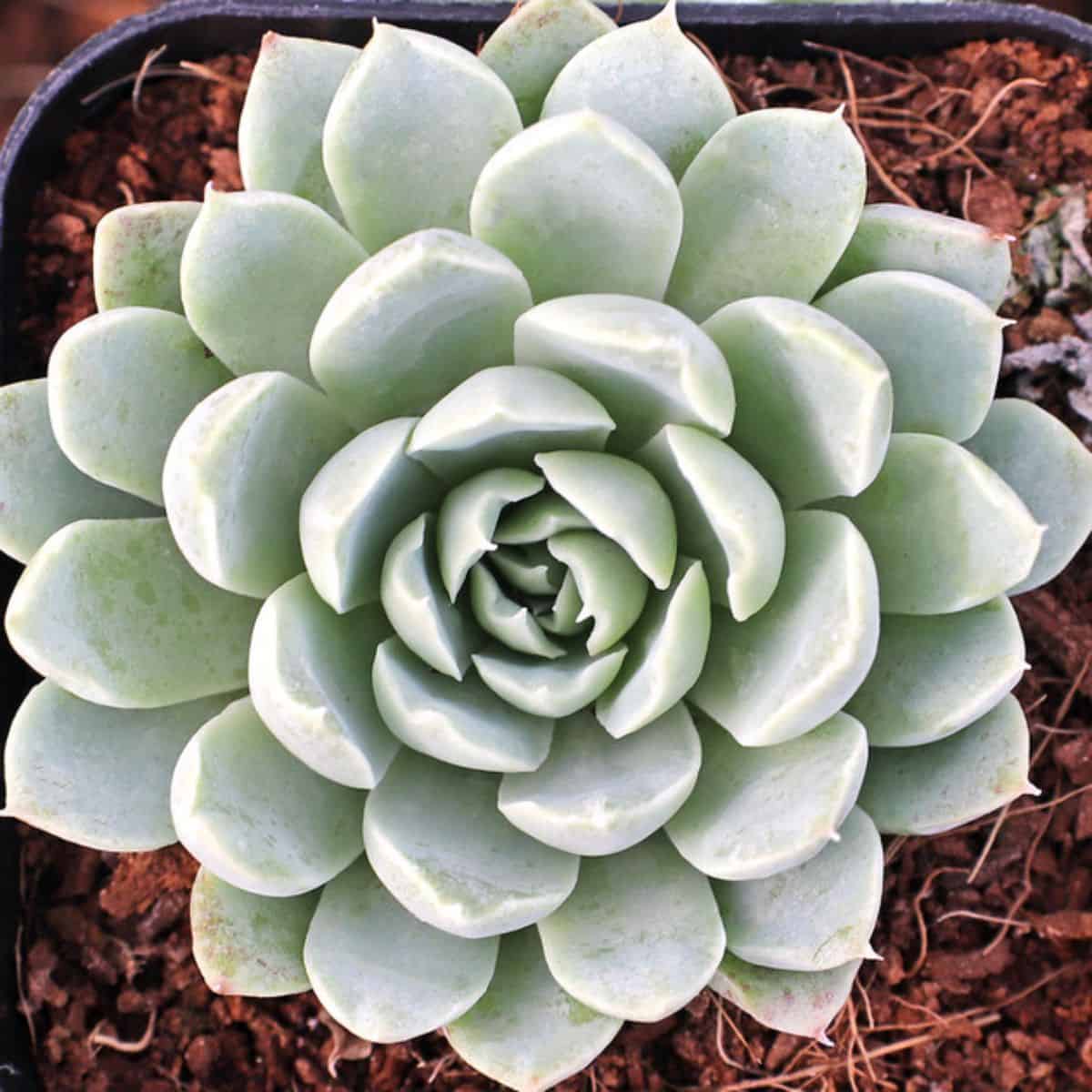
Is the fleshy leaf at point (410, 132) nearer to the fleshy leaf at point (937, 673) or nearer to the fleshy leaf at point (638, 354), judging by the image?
the fleshy leaf at point (638, 354)

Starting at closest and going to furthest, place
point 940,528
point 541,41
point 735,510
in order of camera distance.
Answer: point 735,510
point 940,528
point 541,41

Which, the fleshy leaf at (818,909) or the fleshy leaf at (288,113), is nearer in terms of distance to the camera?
the fleshy leaf at (818,909)

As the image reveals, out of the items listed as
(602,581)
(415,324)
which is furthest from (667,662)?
(415,324)

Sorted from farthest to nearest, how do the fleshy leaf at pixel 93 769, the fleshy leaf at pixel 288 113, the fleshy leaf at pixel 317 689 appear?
the fleshy leaf at pixel 288 113, the fleshy leaf at pixel 93 769, the fleshy leaf at pixel 317 689

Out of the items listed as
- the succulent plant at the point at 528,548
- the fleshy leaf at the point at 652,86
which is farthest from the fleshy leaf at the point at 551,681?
the fleshy leaf at the point at 652,86

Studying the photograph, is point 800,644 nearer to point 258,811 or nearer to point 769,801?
point 769,801

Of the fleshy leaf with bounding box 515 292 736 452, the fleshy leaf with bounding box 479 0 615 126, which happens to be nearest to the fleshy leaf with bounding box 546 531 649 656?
the fleshy leaf with bounding box 515 292 736 452
